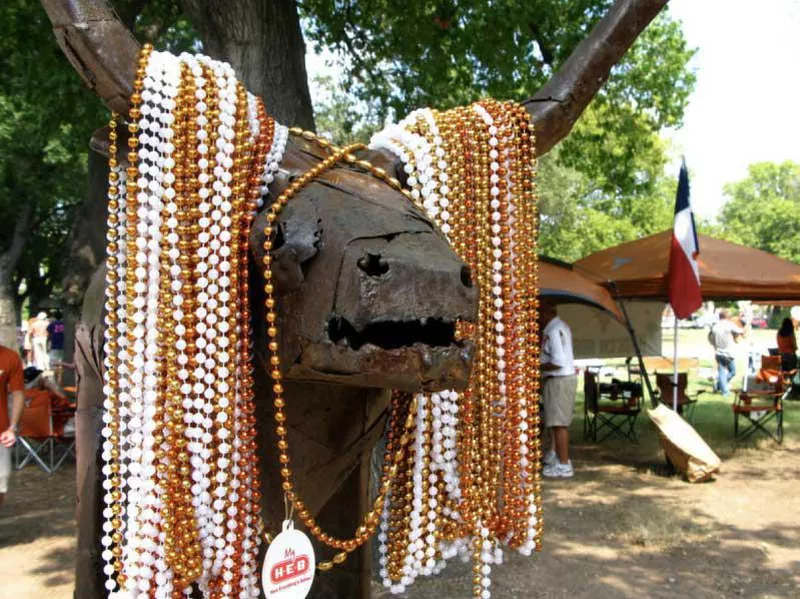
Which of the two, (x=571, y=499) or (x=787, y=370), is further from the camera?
(x=787, y=370)

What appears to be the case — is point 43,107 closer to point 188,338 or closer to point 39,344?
point 188,338

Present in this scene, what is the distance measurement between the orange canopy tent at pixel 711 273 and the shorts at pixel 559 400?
1448mm

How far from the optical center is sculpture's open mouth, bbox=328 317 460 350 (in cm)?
167

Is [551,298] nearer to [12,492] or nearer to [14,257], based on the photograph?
[12,492]

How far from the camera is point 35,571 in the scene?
6199 millimetres

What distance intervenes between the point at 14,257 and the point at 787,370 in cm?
1945

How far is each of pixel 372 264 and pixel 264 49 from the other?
3216 millimetres

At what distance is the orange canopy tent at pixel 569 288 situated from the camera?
Result: 848 centimetres

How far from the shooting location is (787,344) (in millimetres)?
15438

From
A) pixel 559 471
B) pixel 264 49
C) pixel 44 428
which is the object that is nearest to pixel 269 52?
pixel 264 49

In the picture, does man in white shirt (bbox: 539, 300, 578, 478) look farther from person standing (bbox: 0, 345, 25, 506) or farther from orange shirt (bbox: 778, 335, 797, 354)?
orange shirt (bbox: 778, 335, 797, 354)

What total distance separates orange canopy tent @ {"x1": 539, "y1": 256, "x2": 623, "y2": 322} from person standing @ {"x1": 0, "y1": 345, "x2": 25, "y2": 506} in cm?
491

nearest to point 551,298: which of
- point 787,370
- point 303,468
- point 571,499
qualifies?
point 571,499

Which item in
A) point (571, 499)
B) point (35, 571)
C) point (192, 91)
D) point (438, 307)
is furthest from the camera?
point (571, 499)
